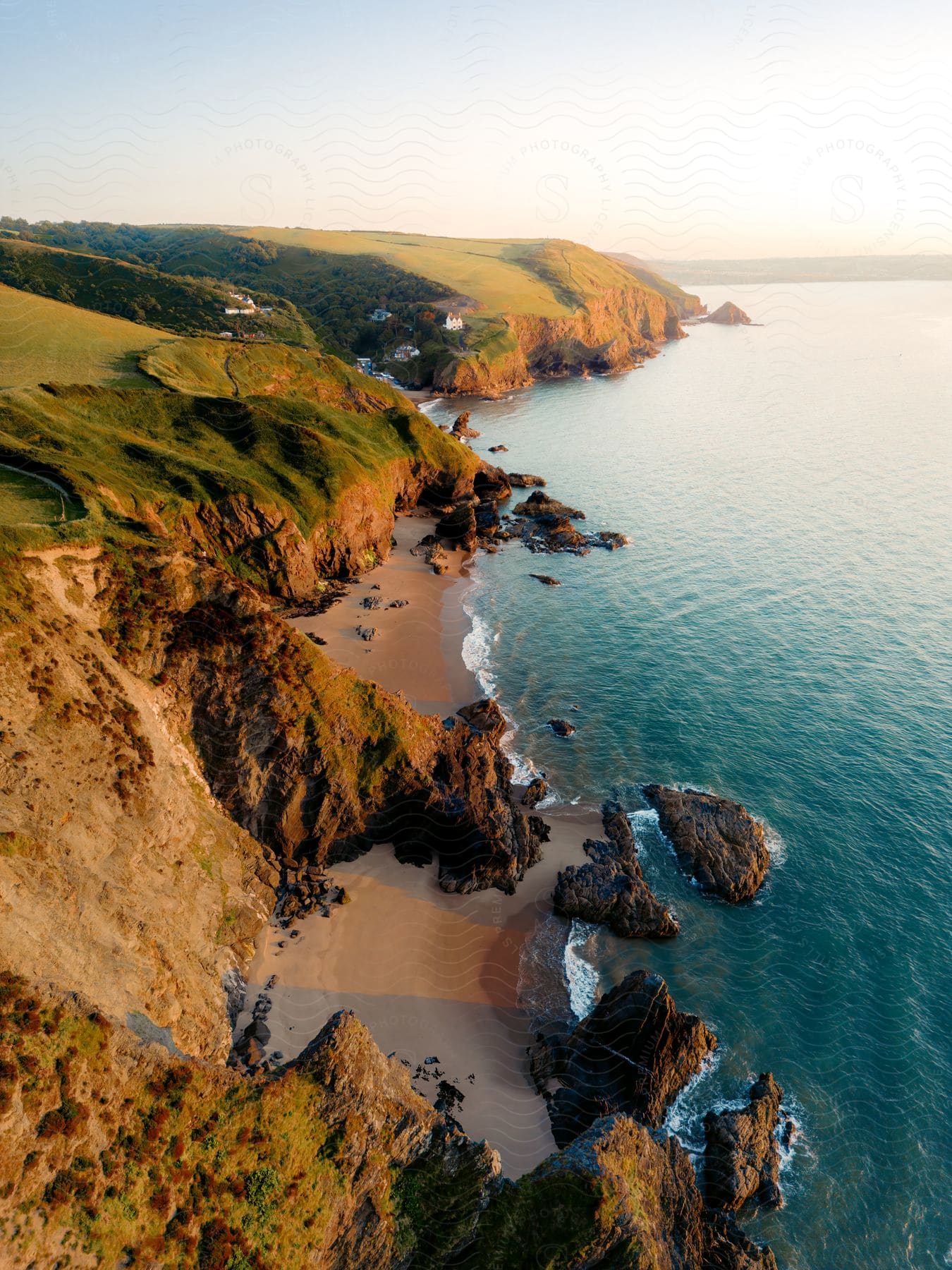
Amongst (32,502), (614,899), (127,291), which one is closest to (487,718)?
(614,899)

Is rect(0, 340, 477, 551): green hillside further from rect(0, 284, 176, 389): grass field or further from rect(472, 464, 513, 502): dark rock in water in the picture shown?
rect(0, 284, 176, 389): grass field

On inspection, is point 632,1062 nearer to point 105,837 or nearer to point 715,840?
point 715,840

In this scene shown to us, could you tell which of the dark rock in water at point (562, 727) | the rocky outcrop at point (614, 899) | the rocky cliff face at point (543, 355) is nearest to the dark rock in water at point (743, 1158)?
the rocky outcrop at point (614, 899)

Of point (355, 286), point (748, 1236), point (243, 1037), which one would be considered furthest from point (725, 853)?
point (355, 286)

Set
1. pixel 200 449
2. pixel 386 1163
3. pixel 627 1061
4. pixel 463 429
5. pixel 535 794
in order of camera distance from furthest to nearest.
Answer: pixel 463 429, pixel 200 449, pixel 535 794, pixel 627 1061, pixel 386 1163

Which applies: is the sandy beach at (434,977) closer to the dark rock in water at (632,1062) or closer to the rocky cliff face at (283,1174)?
the dark rock in water at (632,1062)

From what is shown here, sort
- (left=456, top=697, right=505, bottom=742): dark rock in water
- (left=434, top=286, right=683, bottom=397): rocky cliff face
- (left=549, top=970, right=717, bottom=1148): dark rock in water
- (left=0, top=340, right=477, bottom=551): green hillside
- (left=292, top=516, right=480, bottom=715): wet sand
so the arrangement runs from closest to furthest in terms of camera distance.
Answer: (left=549, top=970, right=717, bottom=1148): dark rock in water → (left=0, top=340, right=477, bottom=551): green hillside → (left=456, top=697, right=505, bottom=742): dark rock in water → (left=292, top=516, right=480, bottom=715): wet sand → (left=434, top=286, right=683, bottom=397): rocky cliff face

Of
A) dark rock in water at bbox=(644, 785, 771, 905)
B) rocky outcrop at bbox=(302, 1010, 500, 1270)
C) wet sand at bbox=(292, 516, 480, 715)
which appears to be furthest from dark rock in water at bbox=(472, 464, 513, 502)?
rocky outcrop at bbox=(302, 1010, 500, 1270)

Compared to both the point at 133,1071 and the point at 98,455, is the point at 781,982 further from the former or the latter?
the point at 98,455
